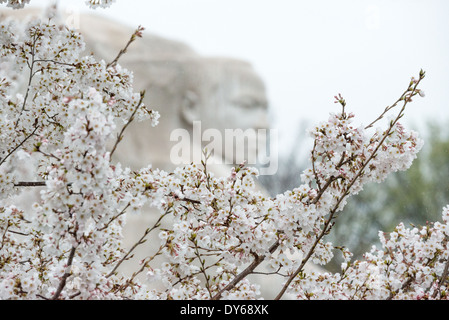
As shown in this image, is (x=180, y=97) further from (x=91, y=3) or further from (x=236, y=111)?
(x=91, y=3)

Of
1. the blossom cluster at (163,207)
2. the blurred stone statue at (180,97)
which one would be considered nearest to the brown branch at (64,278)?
the blossom cluster at (163,207)

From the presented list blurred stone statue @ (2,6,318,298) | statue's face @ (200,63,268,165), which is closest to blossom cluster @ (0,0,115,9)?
blurred stone statue @ (2,6,318,298)

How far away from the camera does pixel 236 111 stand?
32.6 ft

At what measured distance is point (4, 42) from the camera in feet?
7.75

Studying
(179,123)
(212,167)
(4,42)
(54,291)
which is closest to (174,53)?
(179,123)

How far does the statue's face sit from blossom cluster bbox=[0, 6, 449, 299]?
7411mm

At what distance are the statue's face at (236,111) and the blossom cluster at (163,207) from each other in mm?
7411

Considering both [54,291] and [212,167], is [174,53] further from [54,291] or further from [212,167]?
[54,291]

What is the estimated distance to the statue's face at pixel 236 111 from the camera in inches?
388

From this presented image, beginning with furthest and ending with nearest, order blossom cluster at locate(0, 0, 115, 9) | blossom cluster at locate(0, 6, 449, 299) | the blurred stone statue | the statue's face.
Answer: the statue's face
the blurred stone statue
blossom cluster at locate(0, 0, 115, 9)
blossom cluster at locate(0, 6, 449, 299)

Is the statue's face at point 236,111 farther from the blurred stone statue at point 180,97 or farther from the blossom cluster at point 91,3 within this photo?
the blossom cluster at point 91,3

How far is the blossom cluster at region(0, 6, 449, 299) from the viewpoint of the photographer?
1648mm

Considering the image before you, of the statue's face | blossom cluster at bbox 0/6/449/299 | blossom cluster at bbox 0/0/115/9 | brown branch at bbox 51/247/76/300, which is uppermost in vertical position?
the statue's face

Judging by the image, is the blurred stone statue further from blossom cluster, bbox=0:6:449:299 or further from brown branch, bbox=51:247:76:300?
brown branch, bbox=51:247:76:300
